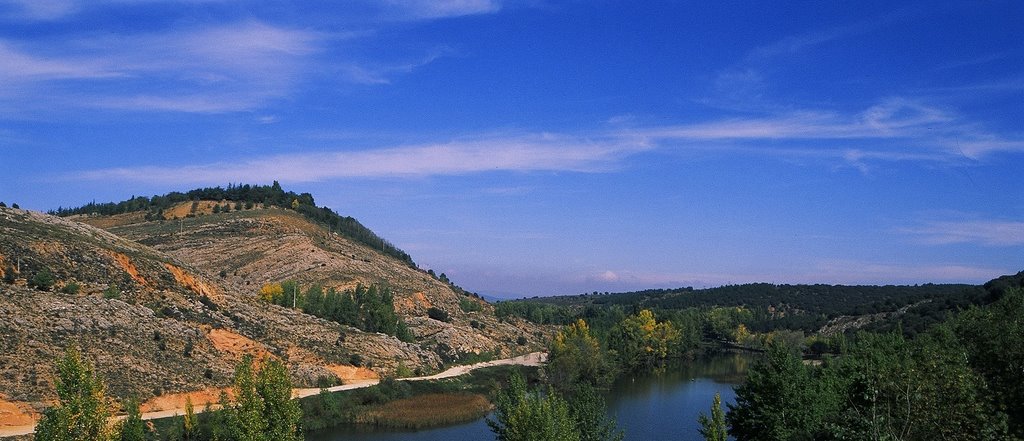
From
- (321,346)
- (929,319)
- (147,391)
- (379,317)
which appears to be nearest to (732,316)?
(929,319)

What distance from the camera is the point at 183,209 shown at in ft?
454

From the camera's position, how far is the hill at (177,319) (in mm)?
53688

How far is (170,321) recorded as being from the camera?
64125 mm

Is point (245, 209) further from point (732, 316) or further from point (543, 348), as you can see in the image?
point (732, 316)

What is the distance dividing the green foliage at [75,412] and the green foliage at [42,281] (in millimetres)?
37336

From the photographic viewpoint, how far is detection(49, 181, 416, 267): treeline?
468 feet

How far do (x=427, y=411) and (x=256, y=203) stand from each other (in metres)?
92.4

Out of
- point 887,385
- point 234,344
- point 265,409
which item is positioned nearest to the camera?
point 887,385

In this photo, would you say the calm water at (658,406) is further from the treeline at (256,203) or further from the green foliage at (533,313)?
the treeline at (256,203)

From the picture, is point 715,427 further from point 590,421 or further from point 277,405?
point 277,405

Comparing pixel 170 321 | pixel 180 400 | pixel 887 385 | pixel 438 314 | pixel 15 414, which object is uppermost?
pixel 170 321

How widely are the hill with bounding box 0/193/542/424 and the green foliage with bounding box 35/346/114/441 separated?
74.3 feet

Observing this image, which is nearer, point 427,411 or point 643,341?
point 427,411

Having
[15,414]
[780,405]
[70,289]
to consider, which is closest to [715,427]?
[780,405]
